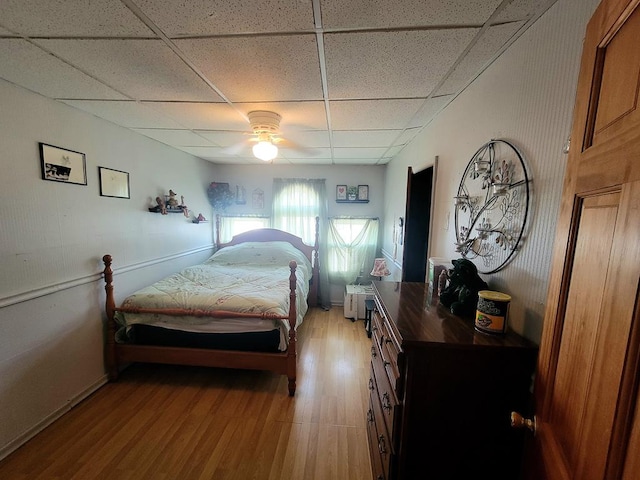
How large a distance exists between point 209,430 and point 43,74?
240 centimetres

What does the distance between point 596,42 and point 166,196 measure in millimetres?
3433

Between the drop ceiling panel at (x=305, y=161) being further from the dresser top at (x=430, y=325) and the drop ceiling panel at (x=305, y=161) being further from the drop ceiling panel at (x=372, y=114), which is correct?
the dresser top at (x=430, y=325)

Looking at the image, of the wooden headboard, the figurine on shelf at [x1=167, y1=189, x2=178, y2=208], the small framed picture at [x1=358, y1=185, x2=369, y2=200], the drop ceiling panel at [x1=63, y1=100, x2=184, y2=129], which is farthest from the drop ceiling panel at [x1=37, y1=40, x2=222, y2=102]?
the small framed picture at [x1=358, y1=185, x2=369, y2=200]

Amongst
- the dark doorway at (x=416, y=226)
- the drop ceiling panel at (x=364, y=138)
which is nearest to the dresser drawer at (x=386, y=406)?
the dark doorway at (x=416, y=226)

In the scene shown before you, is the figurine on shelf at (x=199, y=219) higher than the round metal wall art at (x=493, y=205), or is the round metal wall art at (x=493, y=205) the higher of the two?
the round metal wall art at (x=493, y=205)

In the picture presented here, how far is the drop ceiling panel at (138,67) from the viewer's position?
3.87 ft

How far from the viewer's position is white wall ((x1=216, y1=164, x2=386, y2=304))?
4.05m

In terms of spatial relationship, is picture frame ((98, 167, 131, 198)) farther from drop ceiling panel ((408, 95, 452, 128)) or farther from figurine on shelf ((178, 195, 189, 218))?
drop ceiling panel ((408, 95, 452, 128))

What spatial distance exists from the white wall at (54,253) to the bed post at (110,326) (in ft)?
0.18

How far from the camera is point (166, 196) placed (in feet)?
9.95

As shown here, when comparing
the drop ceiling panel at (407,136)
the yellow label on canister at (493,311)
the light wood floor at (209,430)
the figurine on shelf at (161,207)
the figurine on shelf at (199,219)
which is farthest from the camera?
the figurine on shelf at (199,219)

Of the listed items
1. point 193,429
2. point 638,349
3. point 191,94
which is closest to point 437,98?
point 191,94

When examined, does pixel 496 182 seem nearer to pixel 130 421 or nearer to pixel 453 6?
pixel 453 6

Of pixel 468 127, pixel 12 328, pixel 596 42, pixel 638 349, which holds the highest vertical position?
pixel 468 127
